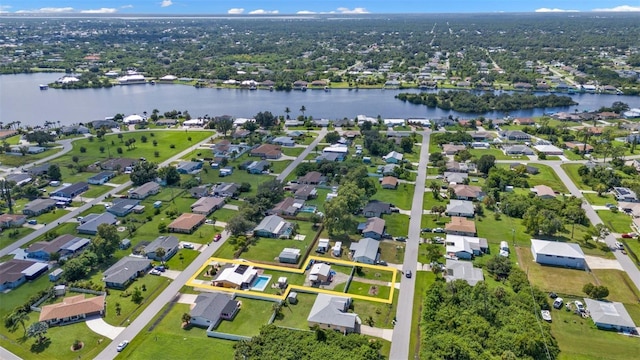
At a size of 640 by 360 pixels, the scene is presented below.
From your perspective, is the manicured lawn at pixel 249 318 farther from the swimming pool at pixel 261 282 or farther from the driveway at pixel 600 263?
the driveway at pixel 600 263

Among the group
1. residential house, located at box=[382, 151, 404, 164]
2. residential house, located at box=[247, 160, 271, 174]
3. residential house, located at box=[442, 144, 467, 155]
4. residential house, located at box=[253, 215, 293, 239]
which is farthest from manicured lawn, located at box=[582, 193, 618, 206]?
residential house, located at box=[247, 160, 271, 174]

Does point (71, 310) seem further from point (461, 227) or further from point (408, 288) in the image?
point (461, 227)

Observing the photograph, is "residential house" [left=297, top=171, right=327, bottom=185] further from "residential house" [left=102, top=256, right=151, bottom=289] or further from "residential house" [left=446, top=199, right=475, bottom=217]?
"residential house" [left=102, top=256, right=151, bottom=289]

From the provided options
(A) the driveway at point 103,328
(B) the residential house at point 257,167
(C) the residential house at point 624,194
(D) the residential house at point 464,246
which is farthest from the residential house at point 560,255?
(B) the residential house at point 257,167

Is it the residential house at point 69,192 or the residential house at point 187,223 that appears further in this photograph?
the residential house at point 69,192

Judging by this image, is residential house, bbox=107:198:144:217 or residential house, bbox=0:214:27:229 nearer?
residential house, bbox=0:214:27:229

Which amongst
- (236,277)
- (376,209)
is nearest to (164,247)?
(236,277)
